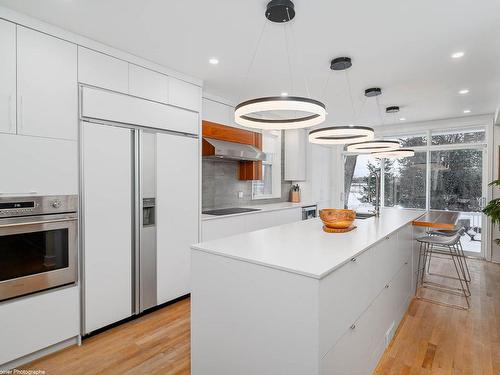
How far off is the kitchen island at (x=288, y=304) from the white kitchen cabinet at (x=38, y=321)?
119 cm

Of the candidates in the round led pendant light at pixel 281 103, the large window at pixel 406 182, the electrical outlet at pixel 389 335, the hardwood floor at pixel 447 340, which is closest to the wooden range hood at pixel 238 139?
the round led pendant light at pixel 281 103

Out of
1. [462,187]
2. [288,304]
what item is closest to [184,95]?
[288,304]

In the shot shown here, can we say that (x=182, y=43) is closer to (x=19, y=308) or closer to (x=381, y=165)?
(x=19, y=308)

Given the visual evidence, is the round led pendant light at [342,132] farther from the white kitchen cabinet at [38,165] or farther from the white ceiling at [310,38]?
the white kitchen cabinet at [38,165]

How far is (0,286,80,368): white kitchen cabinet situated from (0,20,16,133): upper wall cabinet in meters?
1.26

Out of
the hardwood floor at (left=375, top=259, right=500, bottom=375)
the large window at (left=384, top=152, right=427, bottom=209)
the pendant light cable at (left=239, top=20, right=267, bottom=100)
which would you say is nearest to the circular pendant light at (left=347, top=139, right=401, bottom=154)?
the pendant light cable at (left=239, top=20, right=267, bottom=100)

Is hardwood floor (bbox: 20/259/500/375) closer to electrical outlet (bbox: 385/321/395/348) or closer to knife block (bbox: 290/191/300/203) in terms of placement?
electrical outlet (bbox: 385/321/395/348)

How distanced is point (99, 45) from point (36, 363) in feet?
8.49

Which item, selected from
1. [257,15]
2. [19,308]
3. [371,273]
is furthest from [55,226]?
[371,273]

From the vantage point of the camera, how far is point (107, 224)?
2521mm

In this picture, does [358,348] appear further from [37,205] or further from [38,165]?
[38,165]

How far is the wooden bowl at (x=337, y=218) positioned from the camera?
2359mm

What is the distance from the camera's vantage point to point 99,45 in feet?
8.08

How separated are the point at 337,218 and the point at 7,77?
8.85 feet
